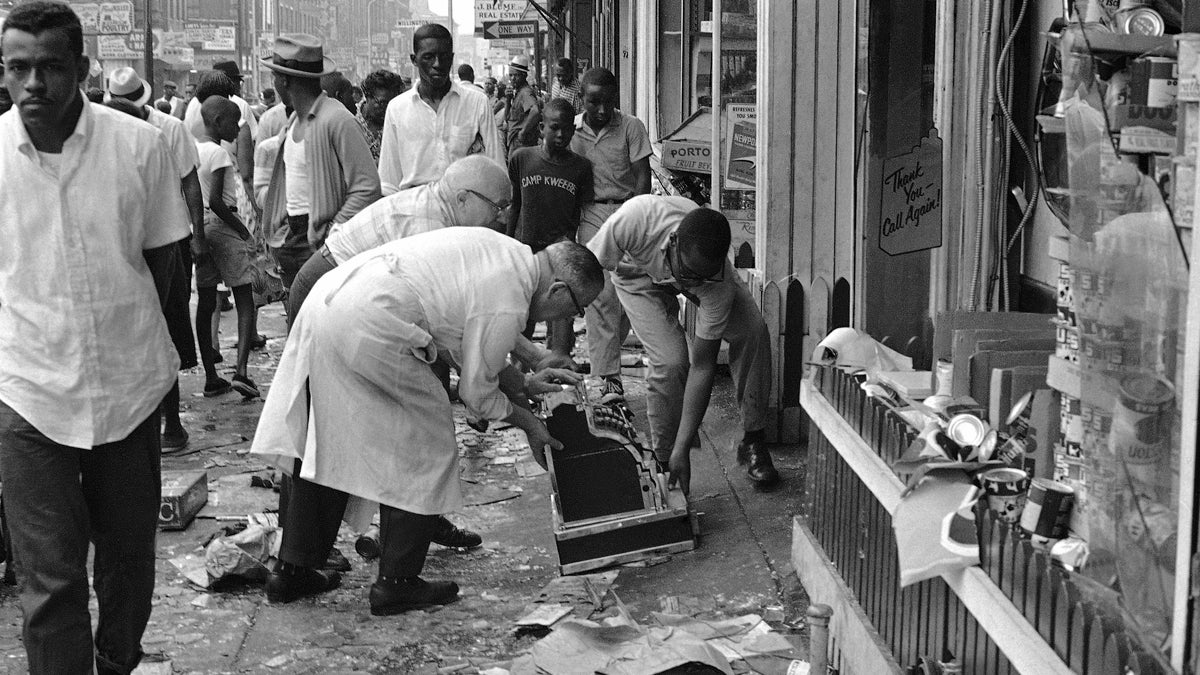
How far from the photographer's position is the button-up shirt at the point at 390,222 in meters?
6.57

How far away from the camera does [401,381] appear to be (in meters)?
5.38

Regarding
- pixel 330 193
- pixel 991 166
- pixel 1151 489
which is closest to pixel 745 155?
pixel 330 193

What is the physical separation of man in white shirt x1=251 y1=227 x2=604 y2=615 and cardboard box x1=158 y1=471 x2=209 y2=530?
129 cm

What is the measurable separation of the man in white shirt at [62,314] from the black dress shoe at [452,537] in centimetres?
235

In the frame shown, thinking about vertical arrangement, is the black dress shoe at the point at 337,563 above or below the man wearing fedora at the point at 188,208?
below

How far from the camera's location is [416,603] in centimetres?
569

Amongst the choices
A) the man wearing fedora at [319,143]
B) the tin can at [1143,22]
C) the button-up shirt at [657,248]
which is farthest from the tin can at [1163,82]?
the man wearing fedora at [319,143]

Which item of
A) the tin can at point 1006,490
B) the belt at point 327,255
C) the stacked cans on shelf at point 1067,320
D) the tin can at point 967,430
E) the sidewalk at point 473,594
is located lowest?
the sidewalk at point 473,594

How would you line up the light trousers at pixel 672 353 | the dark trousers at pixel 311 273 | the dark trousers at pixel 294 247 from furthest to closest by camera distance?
1. the dark trousers at pixel 294 247
2. the light trousers at pixel 672 353
3. the dark trousers at pixel 311 273

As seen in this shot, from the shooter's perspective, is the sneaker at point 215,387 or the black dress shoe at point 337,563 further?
the sneaker at point 215,387

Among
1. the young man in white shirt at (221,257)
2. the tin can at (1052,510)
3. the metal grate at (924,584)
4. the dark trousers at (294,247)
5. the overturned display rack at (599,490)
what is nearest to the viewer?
the metal grate at (924,584)

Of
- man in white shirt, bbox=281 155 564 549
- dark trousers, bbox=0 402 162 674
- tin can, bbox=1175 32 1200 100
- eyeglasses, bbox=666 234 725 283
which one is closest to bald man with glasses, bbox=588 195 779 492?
eyeglasses, bbox=666 234 725 283

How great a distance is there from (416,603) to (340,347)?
109 cm

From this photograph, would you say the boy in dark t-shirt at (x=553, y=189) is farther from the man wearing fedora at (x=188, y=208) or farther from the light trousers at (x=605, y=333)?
the man wearing fedora at (x=188, y=208)
